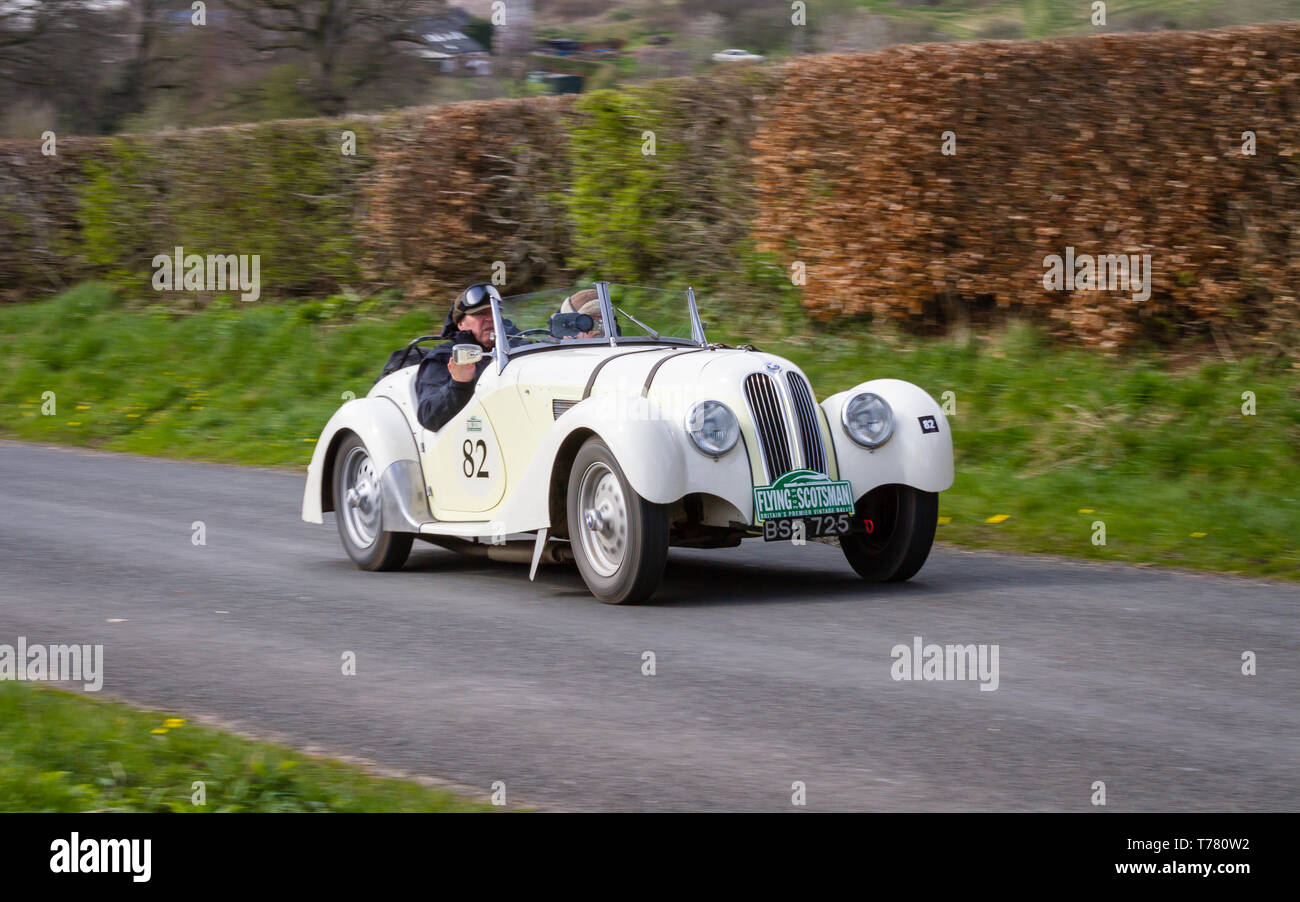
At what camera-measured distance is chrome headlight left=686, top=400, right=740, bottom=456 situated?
8.03 meters

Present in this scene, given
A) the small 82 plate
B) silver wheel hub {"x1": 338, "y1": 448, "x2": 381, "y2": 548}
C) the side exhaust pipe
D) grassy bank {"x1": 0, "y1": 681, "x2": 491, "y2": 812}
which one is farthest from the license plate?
grassy bank {"x1": 0, "y1": 681, "x2": 491, "y2": 812}

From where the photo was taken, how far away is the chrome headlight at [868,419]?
852 centimetres

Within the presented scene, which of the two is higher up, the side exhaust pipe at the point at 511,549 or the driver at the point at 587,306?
the driver at the point at 587,306

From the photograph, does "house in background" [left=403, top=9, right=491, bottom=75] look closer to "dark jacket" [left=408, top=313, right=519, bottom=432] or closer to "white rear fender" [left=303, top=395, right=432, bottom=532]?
"white rear fender" [left=303, top=395, right=432, bottom=532]

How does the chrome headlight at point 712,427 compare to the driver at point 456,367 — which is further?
the driver at point 456,367

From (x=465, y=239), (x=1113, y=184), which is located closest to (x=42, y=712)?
(x=1113, y=184)

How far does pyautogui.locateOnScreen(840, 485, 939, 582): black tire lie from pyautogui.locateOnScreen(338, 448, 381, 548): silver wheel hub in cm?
283

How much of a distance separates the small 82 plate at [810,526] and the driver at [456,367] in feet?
7.17

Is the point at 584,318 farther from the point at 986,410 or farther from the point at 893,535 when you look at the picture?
the point at 986,410

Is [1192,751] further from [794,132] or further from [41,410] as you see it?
[41,410]

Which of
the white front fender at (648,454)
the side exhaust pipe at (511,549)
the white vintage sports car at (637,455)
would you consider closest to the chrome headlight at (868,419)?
the white vintage sports car at (637,455)

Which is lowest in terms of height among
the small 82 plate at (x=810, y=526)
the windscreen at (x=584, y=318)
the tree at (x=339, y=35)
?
the small 82 plate at (x=810, y=526)

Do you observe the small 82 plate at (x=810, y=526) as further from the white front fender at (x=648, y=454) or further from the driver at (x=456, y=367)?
the driver at (x=456, y=367)

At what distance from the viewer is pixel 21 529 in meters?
11.3
